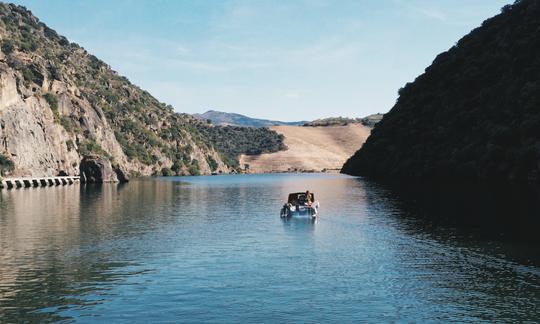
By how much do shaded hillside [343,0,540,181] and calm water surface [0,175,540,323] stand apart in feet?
205

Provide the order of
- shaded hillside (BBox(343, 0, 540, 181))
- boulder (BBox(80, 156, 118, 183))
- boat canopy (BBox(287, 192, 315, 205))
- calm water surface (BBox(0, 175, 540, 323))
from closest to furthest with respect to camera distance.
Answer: calm water surface (BBox(0, 175, 540, 323)), boat canopy (BBox(287, 192, 315, 205)), shaded hillside (BBox(343, 0, 540, 181)), boulder (BBox(80, 156, 118, 183))

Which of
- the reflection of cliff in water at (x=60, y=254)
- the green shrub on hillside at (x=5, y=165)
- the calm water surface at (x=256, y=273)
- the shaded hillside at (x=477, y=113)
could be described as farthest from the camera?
the green shrub on hillside at (x=5, y=165)

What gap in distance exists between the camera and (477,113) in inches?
5655

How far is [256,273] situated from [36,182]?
128556 millimetres

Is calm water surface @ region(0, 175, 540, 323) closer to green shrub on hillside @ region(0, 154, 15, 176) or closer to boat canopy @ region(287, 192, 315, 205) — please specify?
boat canopy @ region(287, 192, 315, 205)

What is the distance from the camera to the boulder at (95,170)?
169 meters

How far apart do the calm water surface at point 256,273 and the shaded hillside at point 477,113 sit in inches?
2456

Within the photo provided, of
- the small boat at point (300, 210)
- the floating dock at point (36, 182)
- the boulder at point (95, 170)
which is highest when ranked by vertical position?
the boulder at point (95, 170)

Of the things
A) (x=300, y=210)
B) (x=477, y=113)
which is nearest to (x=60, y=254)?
(x=300, y=210)

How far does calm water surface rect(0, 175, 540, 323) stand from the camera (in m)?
28.7

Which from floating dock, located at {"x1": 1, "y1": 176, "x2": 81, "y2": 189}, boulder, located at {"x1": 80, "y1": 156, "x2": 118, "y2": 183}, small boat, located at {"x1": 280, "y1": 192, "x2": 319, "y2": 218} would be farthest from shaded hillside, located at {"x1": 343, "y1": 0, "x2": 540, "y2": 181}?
floating dock, located at {"x1": 1, "y1": 176, "x2": 81, "y2": 189}

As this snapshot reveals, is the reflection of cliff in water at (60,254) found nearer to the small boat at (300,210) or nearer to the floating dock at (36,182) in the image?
the small boat at (300,210)

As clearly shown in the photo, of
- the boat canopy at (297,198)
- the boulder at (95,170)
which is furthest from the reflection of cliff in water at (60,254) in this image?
the boulder at (95,170)

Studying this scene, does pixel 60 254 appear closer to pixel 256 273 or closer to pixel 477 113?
pixel 256 273
